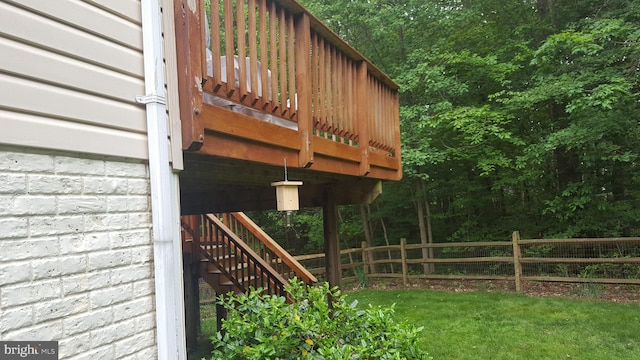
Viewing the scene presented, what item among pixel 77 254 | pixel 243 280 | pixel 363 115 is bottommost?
pixel 243 280

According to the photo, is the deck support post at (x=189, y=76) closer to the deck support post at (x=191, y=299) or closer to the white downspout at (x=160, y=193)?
the white downspout at (x=160, y=193)

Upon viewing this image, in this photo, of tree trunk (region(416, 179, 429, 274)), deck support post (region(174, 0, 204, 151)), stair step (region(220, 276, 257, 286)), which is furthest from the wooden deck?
tree trunk (region(416, 179, 429, 274))

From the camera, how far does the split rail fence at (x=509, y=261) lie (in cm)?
792

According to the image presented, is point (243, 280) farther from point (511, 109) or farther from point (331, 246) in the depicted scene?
point (511, 109)

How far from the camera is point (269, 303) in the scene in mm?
2736

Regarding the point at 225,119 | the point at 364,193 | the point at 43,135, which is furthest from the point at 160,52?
the point at 364,193

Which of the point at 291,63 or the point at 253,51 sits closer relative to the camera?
the point at 253,51

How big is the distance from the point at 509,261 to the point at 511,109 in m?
3.03

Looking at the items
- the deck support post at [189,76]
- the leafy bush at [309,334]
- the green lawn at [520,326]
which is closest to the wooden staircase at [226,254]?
the green lawn at [520,326]

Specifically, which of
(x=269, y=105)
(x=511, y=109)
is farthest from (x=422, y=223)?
Answer: (x=269, y=105)

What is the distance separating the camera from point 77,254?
1.60 m

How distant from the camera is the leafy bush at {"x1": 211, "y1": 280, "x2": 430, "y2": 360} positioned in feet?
7.96

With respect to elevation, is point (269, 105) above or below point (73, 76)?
above

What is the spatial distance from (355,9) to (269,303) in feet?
27.7
